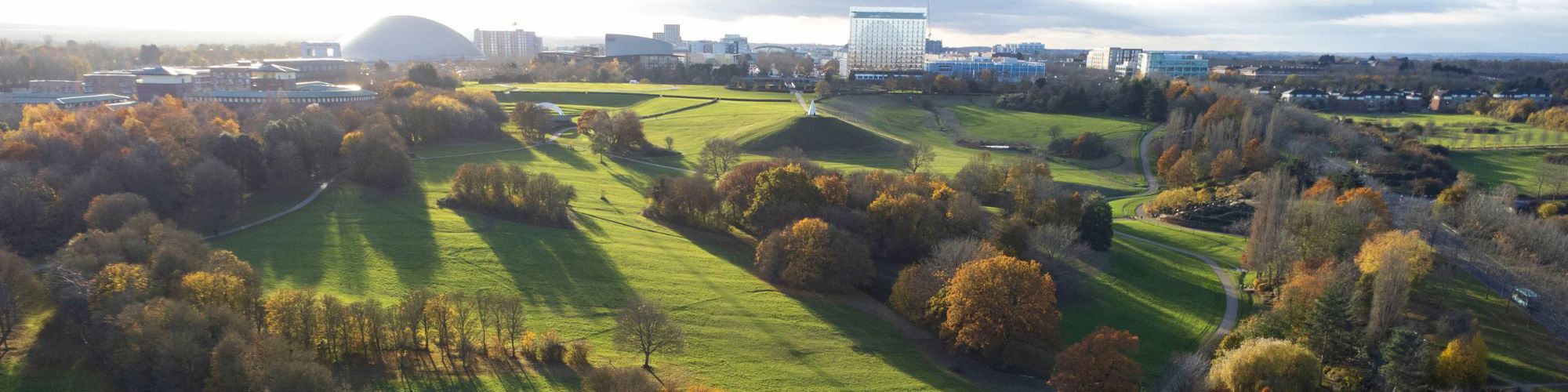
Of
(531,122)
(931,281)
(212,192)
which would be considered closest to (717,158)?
(531,122)

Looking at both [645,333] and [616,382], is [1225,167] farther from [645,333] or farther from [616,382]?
[616,382]

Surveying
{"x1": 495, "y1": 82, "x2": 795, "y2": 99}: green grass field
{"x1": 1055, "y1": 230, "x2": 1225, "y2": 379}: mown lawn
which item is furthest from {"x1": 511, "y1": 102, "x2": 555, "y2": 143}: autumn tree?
{"x1": 1055, "y1": 230, "x2": 1225, "y2": 379}: mown lawn

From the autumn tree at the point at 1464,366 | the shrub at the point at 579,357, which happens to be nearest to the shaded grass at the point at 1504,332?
the autumn tree at the point at 1464,366

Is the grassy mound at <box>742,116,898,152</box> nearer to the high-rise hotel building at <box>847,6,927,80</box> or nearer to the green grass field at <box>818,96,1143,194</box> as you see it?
the green grass field at <box>818,96,1143,194</box>

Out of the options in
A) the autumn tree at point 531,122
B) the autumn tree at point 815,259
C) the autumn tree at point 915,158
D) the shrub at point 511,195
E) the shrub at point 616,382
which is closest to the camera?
the shrub at point 616,382

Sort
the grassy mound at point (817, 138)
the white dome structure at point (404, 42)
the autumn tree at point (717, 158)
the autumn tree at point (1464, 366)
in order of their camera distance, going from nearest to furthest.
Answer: the autumn tree at point (1464, 366)
the autumn tree at point (717, 158)
the grassy mound at point (817, 138)
the white dome structure at point (404, 42)

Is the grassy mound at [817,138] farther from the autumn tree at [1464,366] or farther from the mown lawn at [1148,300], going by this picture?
the autumn tree at [1464,366]
